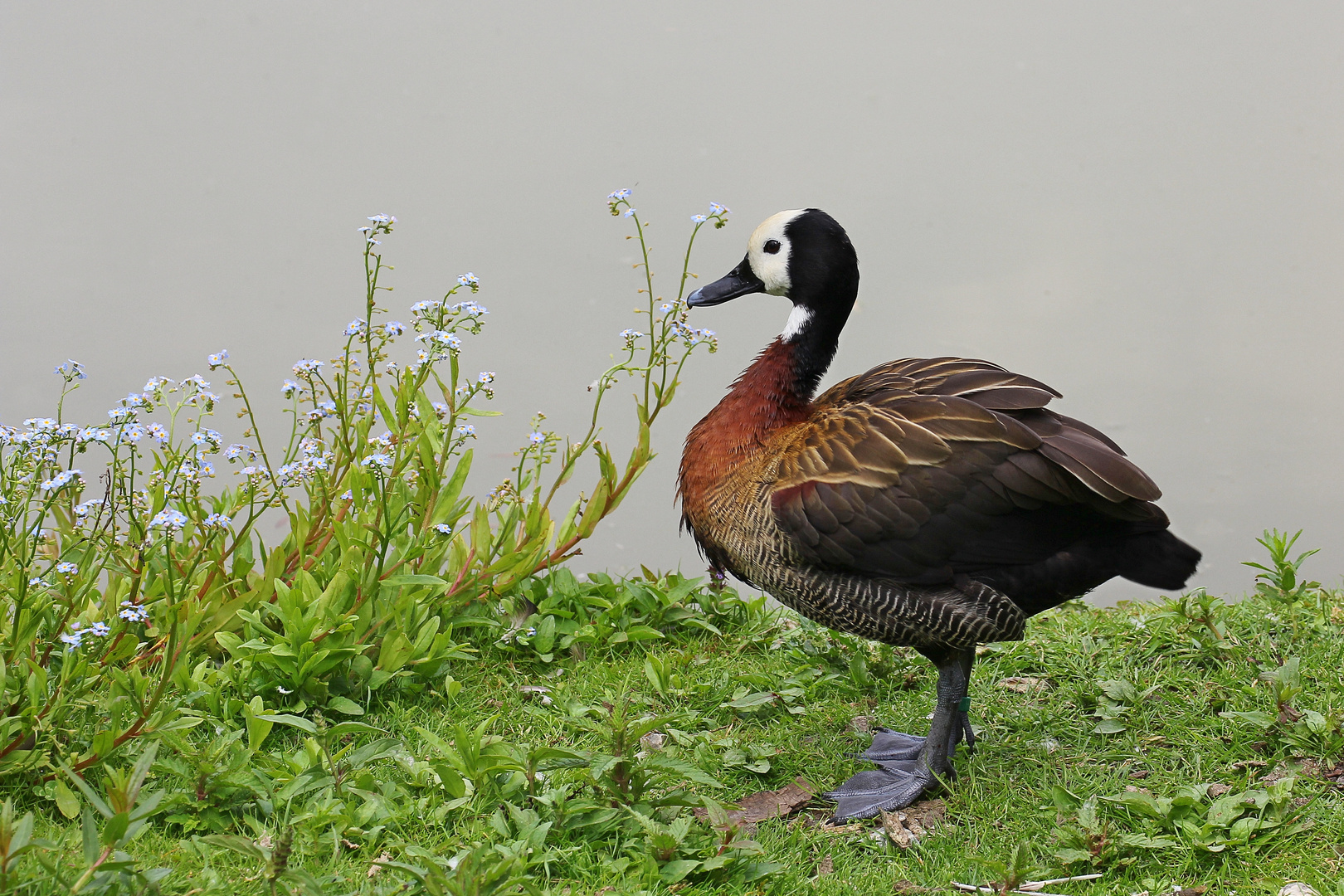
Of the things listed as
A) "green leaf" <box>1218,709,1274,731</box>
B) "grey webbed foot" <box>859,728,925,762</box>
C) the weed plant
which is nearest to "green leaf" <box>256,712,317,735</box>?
the weed plant

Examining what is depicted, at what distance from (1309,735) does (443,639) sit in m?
2.73

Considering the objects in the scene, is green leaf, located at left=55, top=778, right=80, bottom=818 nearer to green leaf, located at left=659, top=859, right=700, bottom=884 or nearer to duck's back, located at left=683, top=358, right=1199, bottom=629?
green leaf, located at left=659, top=859, right=700, bottom=884

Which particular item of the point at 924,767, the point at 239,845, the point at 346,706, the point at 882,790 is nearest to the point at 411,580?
the point at 346,706

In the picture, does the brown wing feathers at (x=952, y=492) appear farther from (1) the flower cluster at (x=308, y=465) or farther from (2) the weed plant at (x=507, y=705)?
(1) the flower cluster at (x=308, y=465)

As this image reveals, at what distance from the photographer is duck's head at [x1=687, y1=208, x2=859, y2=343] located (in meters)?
3.68

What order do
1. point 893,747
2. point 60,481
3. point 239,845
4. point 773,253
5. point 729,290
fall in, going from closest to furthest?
point 239,845 → point 60,481 → point 893,747 → point 773,253 → point 729,290

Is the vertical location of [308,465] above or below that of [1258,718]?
above

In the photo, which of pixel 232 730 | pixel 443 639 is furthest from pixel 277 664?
pixel 443 639

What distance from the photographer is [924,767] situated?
3.41m

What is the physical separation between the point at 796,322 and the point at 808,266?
190 millimetres

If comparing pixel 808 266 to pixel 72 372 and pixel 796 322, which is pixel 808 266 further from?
pixel 72 372

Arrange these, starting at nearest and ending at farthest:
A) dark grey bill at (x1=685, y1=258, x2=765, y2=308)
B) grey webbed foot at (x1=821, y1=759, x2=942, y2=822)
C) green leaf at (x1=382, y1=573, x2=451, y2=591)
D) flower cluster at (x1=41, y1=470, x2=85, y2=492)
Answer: flower cluster at (x1=41, y1=470, x2=85, y2=492) → grey webbed foot at (x1=821, y1=759, x2=942, y2=822) → green leaf at (x1=382, y1=573, x2=451, y2=591) → dark grey bill at (x1=685, y1=258, x2=765, y2=308)

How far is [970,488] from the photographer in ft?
10.6

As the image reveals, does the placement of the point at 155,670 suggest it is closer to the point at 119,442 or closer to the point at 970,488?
the point at 119,442
